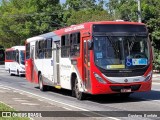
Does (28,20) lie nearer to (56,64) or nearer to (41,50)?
(41,50)

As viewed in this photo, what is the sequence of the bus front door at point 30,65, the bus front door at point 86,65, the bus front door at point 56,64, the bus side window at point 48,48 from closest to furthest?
the bus front door at point 86,65
the bus front door at point 56,64
the bus side window at point 48,48
the bus front door at point 30,65

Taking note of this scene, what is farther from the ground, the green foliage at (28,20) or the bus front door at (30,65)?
the green foliage at (28,20)

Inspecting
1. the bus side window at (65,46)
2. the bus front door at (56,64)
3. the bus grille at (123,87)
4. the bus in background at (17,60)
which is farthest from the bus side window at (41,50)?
the bus in background at (17,60)

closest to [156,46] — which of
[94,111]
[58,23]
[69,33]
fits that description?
[69,33]

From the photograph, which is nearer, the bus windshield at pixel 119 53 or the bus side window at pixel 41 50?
the bus windshield at pixel 119 53

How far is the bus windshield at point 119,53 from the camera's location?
52.2ft

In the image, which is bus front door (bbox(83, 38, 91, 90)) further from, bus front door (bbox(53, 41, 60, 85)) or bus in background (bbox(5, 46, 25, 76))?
bus in background (bbox(5, 46, 25, 76))

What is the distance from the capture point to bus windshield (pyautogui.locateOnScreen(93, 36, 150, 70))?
15914 millimetres

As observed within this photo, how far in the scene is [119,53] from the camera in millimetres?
16047

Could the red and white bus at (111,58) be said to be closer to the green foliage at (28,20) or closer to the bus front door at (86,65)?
the bus front door at (86,65)

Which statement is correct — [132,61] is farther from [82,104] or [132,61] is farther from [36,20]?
[36,20]

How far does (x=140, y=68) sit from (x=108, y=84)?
1403mm

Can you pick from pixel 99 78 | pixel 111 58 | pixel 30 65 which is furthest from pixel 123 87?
pixel 30 65

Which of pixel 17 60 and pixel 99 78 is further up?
pixel 17 60
